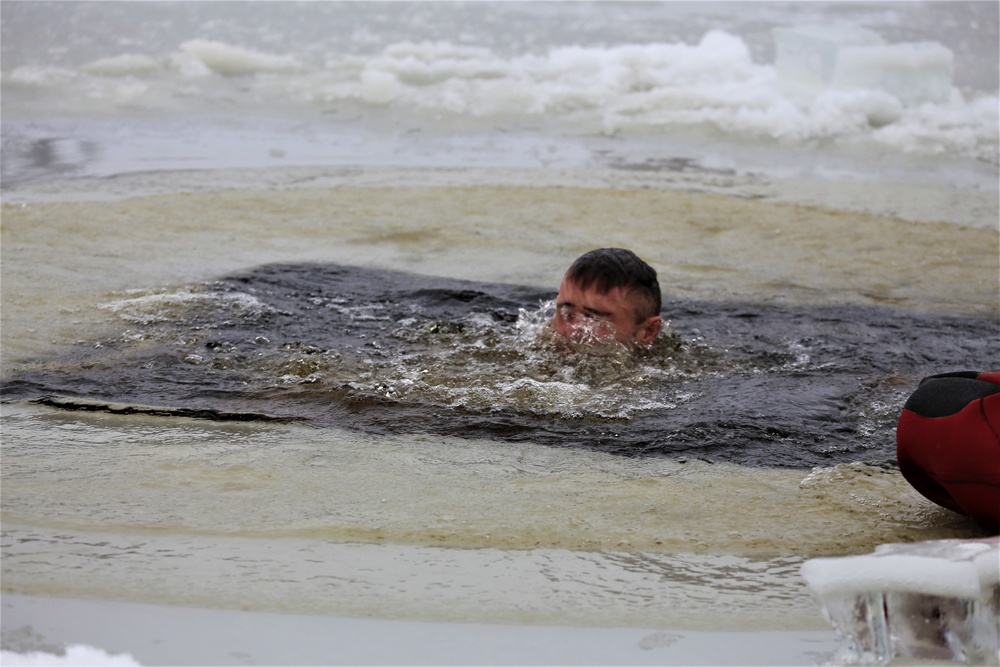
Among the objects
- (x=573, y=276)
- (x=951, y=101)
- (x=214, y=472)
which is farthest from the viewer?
(x=951, y=101)

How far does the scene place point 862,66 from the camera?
893 centimetres

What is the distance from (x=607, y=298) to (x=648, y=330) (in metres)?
0.20

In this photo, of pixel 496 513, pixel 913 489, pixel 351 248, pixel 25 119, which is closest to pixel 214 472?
pixel 496 513

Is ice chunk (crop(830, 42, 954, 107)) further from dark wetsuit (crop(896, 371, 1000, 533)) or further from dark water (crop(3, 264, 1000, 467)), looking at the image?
dark wetsuit (crop(896, 371, 1000, 533))

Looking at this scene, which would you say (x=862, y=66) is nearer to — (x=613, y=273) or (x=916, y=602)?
(x=613, y=273)

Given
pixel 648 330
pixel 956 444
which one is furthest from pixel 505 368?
pixel 956 444

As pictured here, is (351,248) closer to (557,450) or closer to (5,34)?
(557,450)

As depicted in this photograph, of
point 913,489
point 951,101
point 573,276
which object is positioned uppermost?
point 951,101

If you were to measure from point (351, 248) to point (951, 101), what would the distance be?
19.4 feet

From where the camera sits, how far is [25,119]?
317 inches

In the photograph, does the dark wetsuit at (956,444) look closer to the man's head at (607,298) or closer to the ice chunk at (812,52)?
the man's head at (607,298)

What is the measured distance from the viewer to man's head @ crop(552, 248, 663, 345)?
3590 millimetres

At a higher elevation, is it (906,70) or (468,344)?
(906,70)

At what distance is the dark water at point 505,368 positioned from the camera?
3.10 metres
